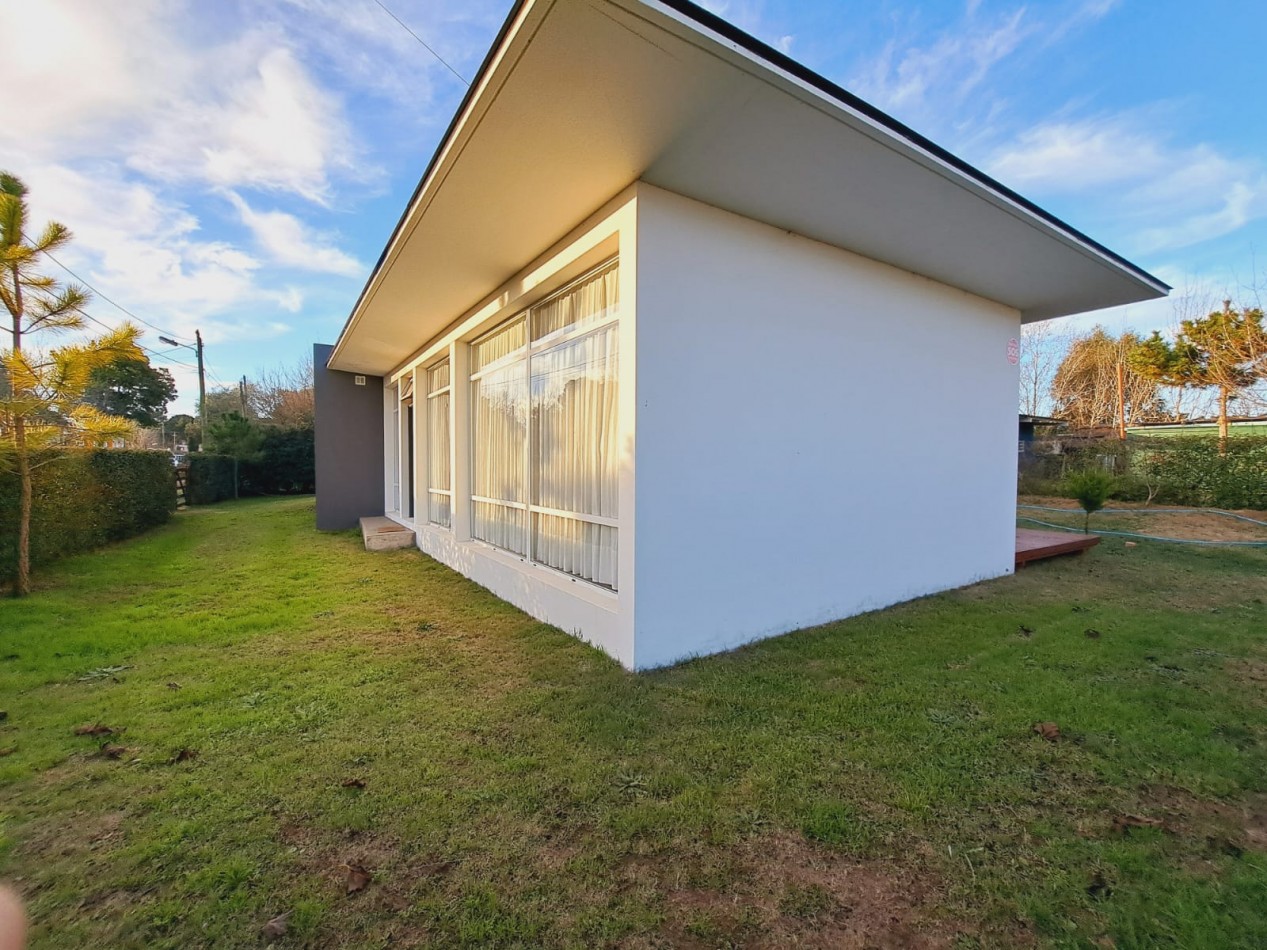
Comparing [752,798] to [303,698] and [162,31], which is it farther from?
[162,31]

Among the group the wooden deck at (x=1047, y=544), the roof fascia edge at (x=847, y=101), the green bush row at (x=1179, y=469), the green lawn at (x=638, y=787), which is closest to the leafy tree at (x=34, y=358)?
the green lawn at (x=638, y=787)

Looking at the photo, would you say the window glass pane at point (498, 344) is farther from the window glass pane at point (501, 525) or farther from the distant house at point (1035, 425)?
the distant house at point (1035, 425)

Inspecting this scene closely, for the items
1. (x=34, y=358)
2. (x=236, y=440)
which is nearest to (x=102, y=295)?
(x=34, y=358)

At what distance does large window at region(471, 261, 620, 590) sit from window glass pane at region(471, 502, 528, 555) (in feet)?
0.04

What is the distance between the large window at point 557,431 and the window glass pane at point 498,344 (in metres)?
0.01

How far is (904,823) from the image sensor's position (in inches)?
78.0

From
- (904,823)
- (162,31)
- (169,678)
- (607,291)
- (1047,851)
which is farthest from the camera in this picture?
(162,31)

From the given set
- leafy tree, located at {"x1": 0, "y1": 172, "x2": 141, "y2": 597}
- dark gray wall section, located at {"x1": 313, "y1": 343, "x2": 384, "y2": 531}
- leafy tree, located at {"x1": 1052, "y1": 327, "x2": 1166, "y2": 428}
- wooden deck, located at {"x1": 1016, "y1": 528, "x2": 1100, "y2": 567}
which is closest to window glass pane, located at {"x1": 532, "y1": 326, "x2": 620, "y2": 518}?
leafy tree, located at {"x1": 0, "y1": 172, "x2": 141, "y2": 597}

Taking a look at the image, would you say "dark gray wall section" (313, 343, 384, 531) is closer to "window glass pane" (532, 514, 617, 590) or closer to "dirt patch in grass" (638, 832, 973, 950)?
"window glass pane" (532, 514, 617, 590)

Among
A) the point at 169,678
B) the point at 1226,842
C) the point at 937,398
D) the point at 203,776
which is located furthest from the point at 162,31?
the point at 1226,842

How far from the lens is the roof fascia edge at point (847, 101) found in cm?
213

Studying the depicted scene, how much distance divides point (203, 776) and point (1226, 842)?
4065mm

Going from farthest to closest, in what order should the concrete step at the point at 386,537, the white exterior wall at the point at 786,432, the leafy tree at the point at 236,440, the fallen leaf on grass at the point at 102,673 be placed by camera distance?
the leafy tree at the point at 236,440
the concrete step at the point at 386,537
the white exterior wall at the point at 786,432
the fallen leaf on grass at the point at 102,673

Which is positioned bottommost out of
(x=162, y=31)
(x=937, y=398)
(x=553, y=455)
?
(x=553, y=455)
